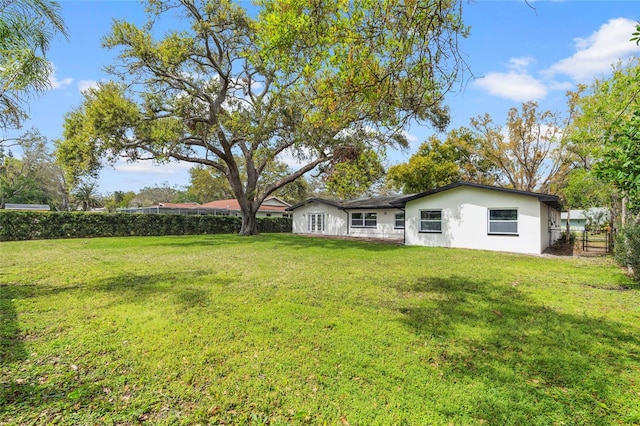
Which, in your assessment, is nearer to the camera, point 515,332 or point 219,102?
point 515,332

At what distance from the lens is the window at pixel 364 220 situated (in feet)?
76.6

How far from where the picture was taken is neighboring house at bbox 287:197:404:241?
72.8 feet

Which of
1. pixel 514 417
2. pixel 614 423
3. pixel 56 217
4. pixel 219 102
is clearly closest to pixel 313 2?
pixel 514 417

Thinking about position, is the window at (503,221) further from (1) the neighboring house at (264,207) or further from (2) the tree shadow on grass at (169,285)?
(1) the neighboring house at (264,207)

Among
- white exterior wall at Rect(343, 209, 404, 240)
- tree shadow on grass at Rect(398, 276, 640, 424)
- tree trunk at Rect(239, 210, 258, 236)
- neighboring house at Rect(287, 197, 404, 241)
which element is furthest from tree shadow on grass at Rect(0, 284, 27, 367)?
white exterior wall at Rect(343, 209, 404, 240)

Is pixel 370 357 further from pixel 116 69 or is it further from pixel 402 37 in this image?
pixel 116 69

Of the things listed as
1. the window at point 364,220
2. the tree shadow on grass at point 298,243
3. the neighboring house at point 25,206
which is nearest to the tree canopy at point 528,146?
the window at point 364,220

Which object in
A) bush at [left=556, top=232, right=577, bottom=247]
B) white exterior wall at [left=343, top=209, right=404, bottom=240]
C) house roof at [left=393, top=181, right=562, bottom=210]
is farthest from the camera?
white exterior wall at [left=343, top=209, right=404, bottom=240]

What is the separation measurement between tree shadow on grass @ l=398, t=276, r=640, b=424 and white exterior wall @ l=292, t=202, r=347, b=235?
753 inches

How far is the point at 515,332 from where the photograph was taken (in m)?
4.50

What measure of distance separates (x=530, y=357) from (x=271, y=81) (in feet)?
58.5

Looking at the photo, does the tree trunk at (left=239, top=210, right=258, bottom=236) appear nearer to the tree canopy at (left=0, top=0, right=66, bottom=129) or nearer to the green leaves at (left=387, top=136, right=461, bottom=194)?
the green leaves at (left=387, top=136, right=461, bottom=194)

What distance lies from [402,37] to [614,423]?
434 centimetres

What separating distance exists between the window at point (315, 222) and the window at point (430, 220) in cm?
1082
